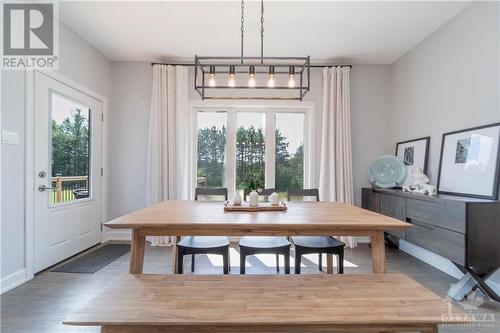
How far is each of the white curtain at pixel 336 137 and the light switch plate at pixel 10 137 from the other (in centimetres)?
355

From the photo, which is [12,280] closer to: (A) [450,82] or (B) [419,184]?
(B) [419,184]

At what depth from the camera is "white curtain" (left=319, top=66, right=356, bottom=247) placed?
396 centimetres

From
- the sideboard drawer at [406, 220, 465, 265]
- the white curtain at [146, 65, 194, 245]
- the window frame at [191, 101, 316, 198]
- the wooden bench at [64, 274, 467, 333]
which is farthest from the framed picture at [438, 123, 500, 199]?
the white curtain at [146, 65, 194, 245]

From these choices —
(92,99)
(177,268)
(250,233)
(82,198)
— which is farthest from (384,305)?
(92,99)

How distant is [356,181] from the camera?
4.17 metres

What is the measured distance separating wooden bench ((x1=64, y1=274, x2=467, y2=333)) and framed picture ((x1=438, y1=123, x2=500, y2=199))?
1558 mm

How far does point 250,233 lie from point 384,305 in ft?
2.60

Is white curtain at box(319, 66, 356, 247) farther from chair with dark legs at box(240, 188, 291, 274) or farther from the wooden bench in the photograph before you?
the wooden bench

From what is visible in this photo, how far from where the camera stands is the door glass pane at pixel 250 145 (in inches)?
167

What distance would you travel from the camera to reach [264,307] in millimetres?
1288

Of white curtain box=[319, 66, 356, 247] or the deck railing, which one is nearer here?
the deck railing

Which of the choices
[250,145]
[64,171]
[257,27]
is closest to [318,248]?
[250,145]

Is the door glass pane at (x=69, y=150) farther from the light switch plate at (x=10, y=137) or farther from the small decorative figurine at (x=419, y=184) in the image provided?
the small decorative figurine at (x=419, y=184)

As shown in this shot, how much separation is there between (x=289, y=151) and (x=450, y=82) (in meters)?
2.14
